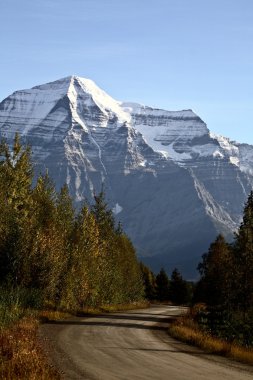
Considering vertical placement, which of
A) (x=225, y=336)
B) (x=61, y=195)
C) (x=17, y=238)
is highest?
(x=61, y=195)

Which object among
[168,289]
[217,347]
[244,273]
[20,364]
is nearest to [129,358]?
[217,347]

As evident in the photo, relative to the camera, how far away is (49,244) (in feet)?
158

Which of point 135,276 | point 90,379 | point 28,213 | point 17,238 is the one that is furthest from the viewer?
point 135,276

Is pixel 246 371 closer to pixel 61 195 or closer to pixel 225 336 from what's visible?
pixel 225 336

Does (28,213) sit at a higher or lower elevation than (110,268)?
higher

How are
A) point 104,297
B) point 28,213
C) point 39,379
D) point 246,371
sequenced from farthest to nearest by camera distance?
point 104,297 < point 28,213 < point 246,371 < point 39,379

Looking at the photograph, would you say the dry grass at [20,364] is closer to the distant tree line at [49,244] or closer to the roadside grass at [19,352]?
the roadside grass at [19,352]

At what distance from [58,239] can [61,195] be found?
2223cm

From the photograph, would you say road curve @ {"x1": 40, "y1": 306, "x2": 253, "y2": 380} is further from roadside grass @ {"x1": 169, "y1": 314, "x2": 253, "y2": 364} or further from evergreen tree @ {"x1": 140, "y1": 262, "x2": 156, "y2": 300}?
evergreen tree @ {"x1": 140, "y1": 262, "x2": 156, "y2": 300}

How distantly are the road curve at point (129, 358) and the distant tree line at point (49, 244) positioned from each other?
10526 millimetres

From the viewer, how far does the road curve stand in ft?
67.3

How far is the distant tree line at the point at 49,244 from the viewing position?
46.8 meters

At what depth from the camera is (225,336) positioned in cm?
3984

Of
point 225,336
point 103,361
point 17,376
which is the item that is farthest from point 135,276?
point 17,376
